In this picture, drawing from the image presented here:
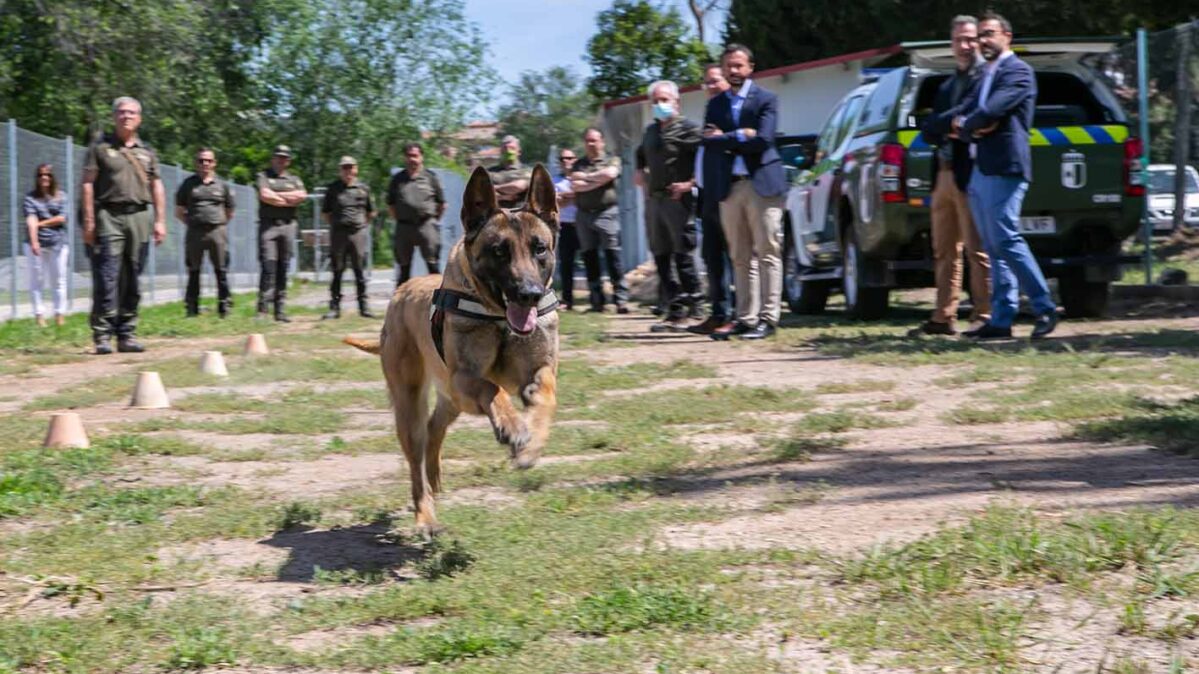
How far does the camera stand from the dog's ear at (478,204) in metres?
5.63

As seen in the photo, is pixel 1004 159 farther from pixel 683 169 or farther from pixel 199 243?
pixel 199 243

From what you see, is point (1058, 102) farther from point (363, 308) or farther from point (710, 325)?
point (363, 308)

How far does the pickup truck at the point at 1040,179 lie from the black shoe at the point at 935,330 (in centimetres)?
90

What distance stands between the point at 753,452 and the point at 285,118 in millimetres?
42733

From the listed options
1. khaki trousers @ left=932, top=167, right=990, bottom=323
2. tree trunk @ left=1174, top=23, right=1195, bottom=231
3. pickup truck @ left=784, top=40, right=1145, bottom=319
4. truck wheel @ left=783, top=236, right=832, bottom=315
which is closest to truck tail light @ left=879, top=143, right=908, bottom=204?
pickup truck @ left=784, top=40, right=1145, bottom=319

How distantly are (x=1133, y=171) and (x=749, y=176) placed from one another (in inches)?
122

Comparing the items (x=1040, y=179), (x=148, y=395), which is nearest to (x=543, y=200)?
(x=148, y=395)

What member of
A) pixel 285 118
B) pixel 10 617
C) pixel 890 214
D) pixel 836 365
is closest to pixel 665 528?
pixel 10 617

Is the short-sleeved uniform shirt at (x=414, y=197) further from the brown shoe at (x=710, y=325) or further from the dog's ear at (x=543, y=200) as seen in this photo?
the dog's ear at (x=543, y=200)

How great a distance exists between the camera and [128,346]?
13469 mm

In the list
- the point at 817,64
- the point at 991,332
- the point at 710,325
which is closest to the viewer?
the point at 991,332

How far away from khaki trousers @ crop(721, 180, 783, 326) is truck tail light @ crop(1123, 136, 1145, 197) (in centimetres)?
278

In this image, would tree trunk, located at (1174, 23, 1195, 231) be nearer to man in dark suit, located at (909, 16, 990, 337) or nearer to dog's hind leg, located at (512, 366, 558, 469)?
man in dark suit, located at (909, 16, 990, 337)

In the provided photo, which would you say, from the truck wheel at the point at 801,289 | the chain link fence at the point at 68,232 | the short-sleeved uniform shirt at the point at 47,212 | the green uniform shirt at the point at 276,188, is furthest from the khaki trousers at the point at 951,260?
the short-sleeved uniform shirt at the point at 47,212
